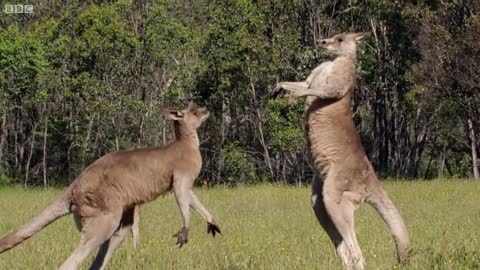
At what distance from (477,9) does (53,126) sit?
19357 millimetres

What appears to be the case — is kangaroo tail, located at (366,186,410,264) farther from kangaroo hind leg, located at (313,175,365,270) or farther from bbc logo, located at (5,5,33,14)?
bbc logo, located at (5,5,33,14)

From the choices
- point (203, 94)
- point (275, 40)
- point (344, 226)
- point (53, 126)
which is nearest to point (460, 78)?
point (275, 40)

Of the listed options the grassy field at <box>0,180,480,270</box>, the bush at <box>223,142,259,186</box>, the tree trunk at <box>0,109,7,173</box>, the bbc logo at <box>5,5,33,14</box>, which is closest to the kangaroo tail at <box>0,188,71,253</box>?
the grassy field at <box>0,180,480,270</box>

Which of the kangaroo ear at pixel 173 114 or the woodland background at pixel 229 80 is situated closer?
the kangaroo ear at pixel 173 114

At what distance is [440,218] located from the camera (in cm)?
1502

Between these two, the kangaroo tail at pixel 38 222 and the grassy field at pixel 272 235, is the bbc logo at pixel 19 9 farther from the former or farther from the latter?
the kangaroo tail at pixel 38 222

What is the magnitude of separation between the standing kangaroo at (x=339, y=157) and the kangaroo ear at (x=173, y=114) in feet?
5.46

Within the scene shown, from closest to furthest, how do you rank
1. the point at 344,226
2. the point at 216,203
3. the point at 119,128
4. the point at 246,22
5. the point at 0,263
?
the point at 344,226, the point at 0,263, the point at 216,203, the point at 246,22, the point at 119,128

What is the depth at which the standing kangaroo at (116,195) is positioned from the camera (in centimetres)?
751

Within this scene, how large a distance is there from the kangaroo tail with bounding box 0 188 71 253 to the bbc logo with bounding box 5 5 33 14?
3281 centimetres

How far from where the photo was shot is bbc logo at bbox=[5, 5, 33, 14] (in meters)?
39.0

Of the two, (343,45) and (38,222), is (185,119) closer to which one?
(343,45)

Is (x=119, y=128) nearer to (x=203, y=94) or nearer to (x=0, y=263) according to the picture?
(x=203, y=94)

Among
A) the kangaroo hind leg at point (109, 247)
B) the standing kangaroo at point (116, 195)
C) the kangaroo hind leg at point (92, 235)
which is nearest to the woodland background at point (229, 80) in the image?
the standing kangaroo at point (116, 195)
